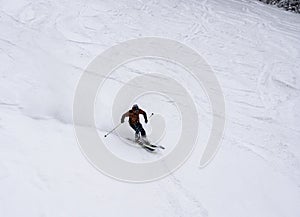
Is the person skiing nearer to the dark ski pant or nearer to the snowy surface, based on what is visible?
the dark ski pant

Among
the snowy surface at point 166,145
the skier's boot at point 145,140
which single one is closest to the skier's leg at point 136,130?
the skier's boot at point 145,140

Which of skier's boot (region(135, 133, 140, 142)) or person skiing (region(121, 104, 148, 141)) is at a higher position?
person skiing (region(121, 104, 148, 141))

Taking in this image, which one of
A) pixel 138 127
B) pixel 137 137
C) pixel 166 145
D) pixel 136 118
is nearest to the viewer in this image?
pixel 136 118

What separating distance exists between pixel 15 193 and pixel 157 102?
23.5 feet

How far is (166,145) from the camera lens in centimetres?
1091

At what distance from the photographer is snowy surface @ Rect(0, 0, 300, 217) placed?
7914 mm

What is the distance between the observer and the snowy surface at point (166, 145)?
26.0 ft

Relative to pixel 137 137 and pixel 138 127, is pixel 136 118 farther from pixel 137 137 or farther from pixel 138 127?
pixel 137 137

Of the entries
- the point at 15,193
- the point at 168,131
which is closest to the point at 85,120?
the point at 168,131

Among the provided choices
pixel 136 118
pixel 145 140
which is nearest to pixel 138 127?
pixel 136 118

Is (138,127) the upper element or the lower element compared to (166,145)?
upper

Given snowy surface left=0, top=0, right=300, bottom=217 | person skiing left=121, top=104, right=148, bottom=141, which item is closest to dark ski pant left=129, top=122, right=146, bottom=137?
person skiing left=121, top=104, right=148, bottom=141

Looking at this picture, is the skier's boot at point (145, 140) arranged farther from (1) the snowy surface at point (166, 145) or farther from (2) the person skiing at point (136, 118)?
(1) the snowy surface at point (166, 145)

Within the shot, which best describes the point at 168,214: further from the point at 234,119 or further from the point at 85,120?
the point at 234,119
